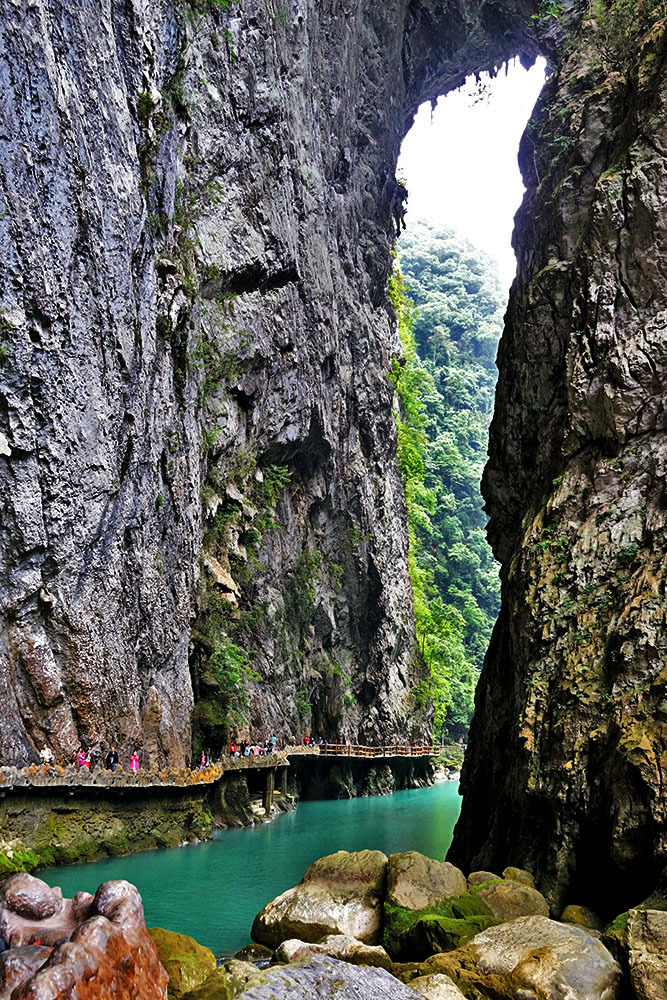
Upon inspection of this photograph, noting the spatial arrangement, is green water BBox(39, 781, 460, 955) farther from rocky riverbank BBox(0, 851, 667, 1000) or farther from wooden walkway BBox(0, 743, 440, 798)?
rocky riverbank BBox(0, 851, 667, 1000)

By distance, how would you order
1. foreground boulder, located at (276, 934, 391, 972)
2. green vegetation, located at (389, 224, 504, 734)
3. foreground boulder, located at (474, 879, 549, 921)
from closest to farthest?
foreground boulder, located at (276, 934, 391, 972)
foreground boulder, located at (474, 879, 549, 921)
green vegetation, located at (389, 224, 504, 734)

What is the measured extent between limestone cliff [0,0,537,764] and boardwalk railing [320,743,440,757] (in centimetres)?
97

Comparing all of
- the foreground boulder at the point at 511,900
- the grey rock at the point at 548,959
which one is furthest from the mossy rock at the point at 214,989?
the foreground boulder at the point at 511,900

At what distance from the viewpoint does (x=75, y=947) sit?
4734 mm

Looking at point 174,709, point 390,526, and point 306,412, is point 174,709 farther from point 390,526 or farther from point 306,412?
point 390,526

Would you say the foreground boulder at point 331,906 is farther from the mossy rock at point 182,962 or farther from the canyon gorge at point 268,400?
the mossy rock at point 182,962

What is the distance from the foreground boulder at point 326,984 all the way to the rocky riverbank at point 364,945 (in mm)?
12

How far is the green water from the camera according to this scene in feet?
40.0

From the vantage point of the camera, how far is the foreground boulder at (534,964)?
6.89 m

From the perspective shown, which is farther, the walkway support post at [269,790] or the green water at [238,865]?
the walkway support post at [269,790]

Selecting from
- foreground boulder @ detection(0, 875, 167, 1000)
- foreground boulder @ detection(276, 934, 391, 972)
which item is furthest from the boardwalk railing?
foreground boulder @ detection(0, 875, 167, 1000)

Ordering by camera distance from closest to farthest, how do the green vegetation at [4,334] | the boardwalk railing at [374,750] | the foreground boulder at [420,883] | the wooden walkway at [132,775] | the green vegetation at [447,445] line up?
the foreground boulder at [420,883] < the wooden walkway at [132,775] < the green vegetation at [4,334] < the boardwalk railing at [374,750] < the green vegetation at [447,445]

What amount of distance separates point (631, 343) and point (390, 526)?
1119 inches

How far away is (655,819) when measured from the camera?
8.80 meters
